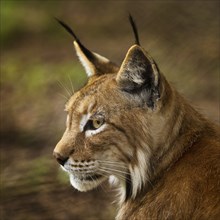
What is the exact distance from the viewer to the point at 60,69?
1012 cm

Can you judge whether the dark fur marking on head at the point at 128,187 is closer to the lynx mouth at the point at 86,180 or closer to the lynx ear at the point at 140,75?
the lynx mouth at the point at 86,180

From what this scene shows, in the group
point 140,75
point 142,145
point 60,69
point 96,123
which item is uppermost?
point 140,75

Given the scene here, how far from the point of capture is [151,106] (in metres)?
4.84

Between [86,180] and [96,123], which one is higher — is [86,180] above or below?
below

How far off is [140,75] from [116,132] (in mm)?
330

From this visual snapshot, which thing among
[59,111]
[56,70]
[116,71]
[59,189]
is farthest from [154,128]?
[56,70]

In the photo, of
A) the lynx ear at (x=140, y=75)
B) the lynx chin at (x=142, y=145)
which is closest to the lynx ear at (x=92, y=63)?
the lynx chin at (x=142, y=145)

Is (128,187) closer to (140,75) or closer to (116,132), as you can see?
(116,132)

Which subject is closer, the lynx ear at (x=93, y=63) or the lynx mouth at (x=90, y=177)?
the lynx mouth at (x=90, y=177)

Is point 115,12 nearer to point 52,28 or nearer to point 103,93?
point 52,28

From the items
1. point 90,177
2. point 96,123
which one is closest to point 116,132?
point 96,123

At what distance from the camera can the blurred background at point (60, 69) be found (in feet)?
22.9

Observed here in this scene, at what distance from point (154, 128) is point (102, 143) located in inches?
10.9

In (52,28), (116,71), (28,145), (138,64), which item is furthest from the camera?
(52,28)
